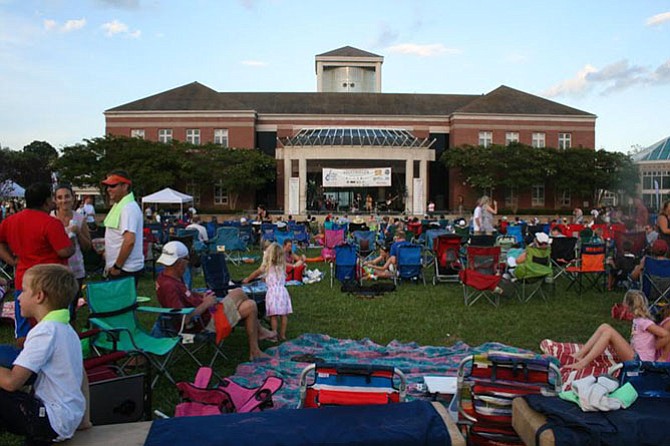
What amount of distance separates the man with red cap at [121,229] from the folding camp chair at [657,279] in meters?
6.90

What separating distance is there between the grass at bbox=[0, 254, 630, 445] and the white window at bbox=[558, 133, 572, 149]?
117ft

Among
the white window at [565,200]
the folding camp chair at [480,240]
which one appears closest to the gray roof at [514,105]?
the white window at [565,200]

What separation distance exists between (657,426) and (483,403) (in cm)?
92

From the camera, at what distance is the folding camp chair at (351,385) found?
347 cm

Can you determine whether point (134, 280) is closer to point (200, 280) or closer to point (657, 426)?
point (657, 426)

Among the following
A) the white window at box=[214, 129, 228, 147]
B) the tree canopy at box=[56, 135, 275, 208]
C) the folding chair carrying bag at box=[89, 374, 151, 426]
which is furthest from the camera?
the white window at box=[214, 129, 228, 147]

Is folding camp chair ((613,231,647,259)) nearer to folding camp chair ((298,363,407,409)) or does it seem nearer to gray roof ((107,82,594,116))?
folding camp chair ((298,363,407,409))

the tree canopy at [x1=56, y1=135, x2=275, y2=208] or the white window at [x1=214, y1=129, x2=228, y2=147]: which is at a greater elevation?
the white window at [x1=214, y1=129, x2=228, y2=147]

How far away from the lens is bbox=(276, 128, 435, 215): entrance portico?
3757 centimetres

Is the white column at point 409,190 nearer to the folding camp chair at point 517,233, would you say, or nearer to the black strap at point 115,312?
the folding camp chair at point 517,233

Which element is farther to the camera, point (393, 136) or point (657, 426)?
point (393, 136)

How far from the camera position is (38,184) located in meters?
4.97

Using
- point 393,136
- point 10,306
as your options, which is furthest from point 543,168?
point 10,306

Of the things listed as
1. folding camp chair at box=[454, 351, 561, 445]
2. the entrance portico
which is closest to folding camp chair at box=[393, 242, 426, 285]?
folding camp chair at box=[454, 351, 561, 445]
